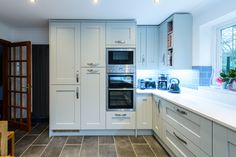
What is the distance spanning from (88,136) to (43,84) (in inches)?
74.0

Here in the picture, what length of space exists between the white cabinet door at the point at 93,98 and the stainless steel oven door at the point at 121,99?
0.13 meters

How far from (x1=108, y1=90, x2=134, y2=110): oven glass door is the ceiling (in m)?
1.39

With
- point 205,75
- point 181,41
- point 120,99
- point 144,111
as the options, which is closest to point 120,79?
point 120,99

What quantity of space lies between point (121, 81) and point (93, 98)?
62cm

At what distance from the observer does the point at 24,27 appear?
4.75 m

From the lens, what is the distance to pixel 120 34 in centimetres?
395


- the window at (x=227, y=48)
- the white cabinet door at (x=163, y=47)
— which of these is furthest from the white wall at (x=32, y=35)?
the window at (x=227, y=48)

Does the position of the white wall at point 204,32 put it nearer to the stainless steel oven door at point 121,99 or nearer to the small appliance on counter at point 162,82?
the small appliance on counter at point 162,82

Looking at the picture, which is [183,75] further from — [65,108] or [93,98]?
[65,108]

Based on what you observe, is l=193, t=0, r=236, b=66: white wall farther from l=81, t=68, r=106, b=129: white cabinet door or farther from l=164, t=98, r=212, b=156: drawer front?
l=81, t=68, r=106, b=129: white cabinet door

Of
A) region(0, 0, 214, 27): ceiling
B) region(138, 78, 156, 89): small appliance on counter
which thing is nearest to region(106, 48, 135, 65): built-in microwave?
region(0, 0, 214, 27): ceiling

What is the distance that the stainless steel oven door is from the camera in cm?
398

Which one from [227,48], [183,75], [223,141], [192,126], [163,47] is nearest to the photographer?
[223,141]

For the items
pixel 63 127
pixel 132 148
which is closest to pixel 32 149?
pixel 63 127
